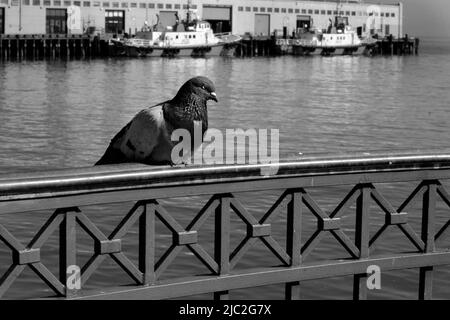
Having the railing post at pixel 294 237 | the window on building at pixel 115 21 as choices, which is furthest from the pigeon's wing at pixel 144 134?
the window on building at pixel 115 21

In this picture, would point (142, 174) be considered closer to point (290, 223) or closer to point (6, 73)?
point (290, 223)

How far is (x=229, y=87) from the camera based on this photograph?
6438 cm

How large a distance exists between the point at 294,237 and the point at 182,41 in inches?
3943

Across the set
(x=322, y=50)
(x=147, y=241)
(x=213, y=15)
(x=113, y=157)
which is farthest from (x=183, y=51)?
(x=147, y=241)

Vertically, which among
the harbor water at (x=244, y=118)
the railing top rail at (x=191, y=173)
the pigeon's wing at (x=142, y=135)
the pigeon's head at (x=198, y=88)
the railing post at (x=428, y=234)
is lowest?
the harbor water at (x=244, y=118)

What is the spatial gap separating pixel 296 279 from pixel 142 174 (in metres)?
1.37

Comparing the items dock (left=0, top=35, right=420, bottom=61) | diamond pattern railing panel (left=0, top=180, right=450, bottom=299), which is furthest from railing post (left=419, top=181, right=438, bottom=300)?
dock (left=0, top=35, right=420, bottom=61)

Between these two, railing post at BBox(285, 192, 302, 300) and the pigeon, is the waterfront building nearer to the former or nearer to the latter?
the pigeon

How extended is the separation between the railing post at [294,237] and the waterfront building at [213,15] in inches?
3805

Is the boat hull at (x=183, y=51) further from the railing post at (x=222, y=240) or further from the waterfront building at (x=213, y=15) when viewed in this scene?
the railing post at (x=222, y=240)

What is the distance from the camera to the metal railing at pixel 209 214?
5.70m

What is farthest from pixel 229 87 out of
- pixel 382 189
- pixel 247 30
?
pixel 247 30

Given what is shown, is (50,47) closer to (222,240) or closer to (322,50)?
(322,50)

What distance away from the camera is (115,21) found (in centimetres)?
11025
